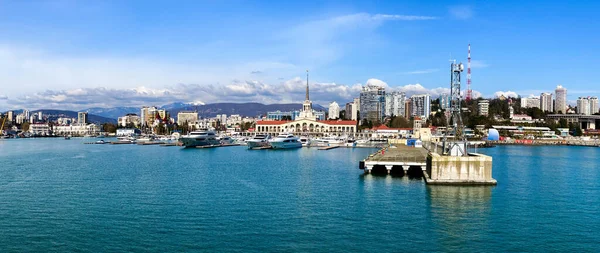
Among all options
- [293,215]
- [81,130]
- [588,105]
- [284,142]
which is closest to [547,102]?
[588,105]

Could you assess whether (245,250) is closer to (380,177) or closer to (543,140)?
(380,177)

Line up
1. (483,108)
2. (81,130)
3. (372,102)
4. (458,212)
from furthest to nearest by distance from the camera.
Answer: (81,130) < (372,102) < (483,108) < (458,212)

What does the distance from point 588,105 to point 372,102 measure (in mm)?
65025

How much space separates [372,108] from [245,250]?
142723 millimetres

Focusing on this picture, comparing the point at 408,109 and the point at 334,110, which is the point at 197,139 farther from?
the point at 334,110

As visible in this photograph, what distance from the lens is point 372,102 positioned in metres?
154

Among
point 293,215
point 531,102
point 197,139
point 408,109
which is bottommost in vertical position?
point 293,215

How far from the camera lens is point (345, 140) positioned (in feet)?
261

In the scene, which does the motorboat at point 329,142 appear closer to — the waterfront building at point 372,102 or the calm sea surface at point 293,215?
the calm sea surface at point 293,215

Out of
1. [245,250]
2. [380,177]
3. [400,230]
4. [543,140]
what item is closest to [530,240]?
[400,230]

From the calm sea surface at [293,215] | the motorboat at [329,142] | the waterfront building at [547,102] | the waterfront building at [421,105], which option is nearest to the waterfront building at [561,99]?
the waterfront building at [547,102]

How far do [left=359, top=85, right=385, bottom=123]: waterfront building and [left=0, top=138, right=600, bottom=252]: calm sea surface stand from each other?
125333mm

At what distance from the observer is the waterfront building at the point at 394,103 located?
158625 mm

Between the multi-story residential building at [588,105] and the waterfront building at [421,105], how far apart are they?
48.7m
